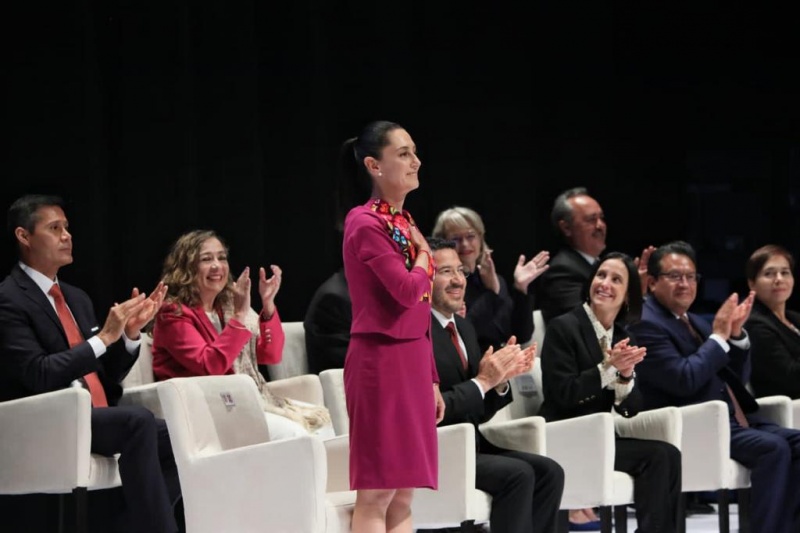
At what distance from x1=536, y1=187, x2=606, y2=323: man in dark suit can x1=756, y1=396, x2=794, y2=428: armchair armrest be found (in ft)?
3.05

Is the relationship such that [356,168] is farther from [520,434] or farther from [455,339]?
[520,434]

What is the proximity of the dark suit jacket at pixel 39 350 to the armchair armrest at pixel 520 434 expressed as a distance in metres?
1.29

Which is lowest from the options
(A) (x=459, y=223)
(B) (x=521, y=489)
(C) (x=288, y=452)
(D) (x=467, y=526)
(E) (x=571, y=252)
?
(D) (x=467, y=526)

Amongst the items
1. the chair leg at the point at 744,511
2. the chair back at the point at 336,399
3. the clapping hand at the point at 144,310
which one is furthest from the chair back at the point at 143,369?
the chair leg at the point at 744,511

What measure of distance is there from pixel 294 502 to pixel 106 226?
6.48 ft

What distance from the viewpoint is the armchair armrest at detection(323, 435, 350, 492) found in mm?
Answer: 4344

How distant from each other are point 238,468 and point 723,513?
231 centimetres

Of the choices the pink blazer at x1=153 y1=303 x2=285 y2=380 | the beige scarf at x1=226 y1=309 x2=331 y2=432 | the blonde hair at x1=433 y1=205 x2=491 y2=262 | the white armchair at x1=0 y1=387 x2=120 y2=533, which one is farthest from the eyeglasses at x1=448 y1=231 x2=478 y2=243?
the white armchair at x1=0 y1=387 x2=120 y2=533

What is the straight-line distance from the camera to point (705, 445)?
5469mm

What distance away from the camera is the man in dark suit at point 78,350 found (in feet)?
15.0

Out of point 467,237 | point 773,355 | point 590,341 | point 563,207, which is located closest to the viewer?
point 590,341

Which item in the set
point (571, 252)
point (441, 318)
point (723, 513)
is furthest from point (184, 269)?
point (723, 513)

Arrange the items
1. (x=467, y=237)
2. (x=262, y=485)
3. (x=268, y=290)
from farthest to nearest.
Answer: (x=467, y=237), (x=268, y=290), (x=262, y=485)

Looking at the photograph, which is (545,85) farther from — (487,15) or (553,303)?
(553,303)
